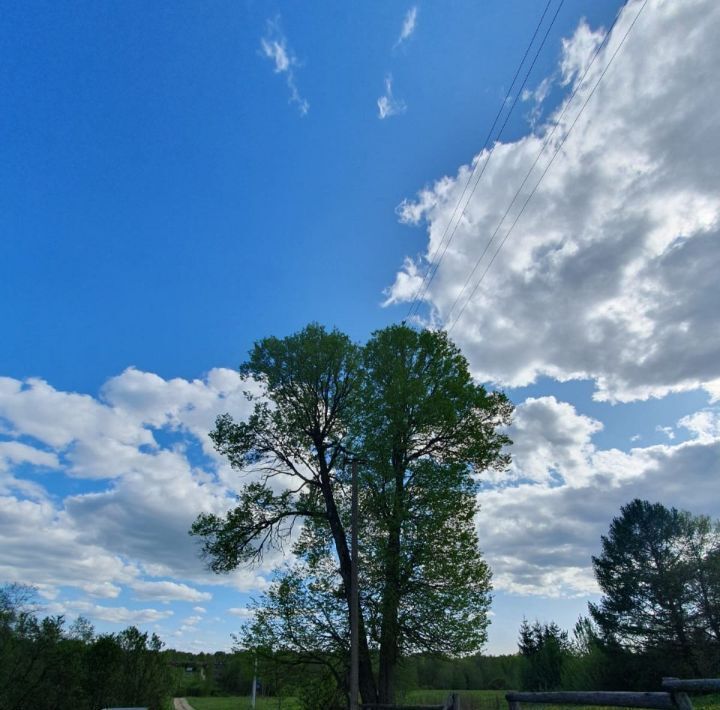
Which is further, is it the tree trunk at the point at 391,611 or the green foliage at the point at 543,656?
the green foliage at the point at 543,656

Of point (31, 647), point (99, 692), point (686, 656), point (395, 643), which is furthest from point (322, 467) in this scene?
point (686, 656)

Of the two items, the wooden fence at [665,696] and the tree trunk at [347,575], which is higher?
the tree trunk at [347,575]

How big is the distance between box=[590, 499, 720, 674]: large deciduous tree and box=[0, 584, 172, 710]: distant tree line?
106 feet

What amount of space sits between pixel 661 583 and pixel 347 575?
30.2 metres

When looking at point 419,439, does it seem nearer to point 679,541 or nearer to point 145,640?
point 145,640

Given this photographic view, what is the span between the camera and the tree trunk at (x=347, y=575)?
675 inches

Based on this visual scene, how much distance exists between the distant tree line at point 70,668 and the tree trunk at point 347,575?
63.8 feet

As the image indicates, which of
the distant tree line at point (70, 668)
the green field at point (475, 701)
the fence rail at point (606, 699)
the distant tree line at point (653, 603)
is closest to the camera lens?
the fence rail at point (606, 699)

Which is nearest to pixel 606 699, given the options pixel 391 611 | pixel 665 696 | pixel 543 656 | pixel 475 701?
pixel 665 696

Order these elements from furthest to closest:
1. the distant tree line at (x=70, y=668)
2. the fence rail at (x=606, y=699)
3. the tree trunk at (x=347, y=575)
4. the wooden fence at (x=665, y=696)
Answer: the distant tree line at (x=70, y=668)
the tree trunk at (x=347, y=575)
the fence rail at (x=606, y=699)
the wooden fence at (x=665, y=696)

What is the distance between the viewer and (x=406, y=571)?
1722 centimetres

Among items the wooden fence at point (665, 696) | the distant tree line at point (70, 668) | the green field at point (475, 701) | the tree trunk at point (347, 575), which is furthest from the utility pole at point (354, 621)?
the distant tree line at point (70, 668)

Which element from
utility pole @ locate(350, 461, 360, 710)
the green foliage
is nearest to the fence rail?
utility pole @ locate(350, 461, 360, 710)

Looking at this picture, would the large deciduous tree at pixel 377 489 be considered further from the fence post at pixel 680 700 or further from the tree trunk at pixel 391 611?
the fence post at pixel 680 700
